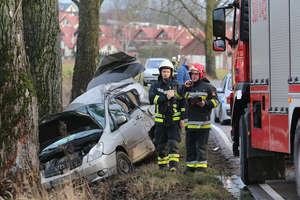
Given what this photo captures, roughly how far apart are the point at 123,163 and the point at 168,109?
1127 mm

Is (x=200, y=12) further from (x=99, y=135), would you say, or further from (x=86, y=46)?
(x=99, y=135)

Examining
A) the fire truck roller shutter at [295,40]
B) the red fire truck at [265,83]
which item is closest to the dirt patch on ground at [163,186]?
the red fire truck at [265,83]

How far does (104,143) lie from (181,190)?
1590 millimetres

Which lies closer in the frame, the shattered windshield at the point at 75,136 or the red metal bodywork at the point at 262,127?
Result: the red metal bodywork at the point at 262,127

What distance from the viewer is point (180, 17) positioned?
46.3 m

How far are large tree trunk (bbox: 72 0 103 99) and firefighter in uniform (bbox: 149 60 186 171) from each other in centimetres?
749

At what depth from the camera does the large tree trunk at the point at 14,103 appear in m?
6.64

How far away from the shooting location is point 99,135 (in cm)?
925

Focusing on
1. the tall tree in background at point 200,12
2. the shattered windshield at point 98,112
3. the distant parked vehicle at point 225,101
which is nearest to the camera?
the shattered windshield at point 98,112

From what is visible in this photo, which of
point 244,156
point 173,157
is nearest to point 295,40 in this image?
point 244,156

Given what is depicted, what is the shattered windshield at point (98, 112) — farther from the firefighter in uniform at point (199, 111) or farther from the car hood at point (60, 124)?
the firefighter in uniform at point (199, 111)

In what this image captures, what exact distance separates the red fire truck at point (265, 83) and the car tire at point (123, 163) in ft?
5.75

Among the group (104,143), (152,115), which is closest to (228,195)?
(104,143)

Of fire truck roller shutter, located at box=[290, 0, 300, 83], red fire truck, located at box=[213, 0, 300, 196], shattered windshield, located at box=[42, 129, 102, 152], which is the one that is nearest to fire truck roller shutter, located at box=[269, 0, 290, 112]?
red fire truck, located at box=[213, 0, 300, 196]
